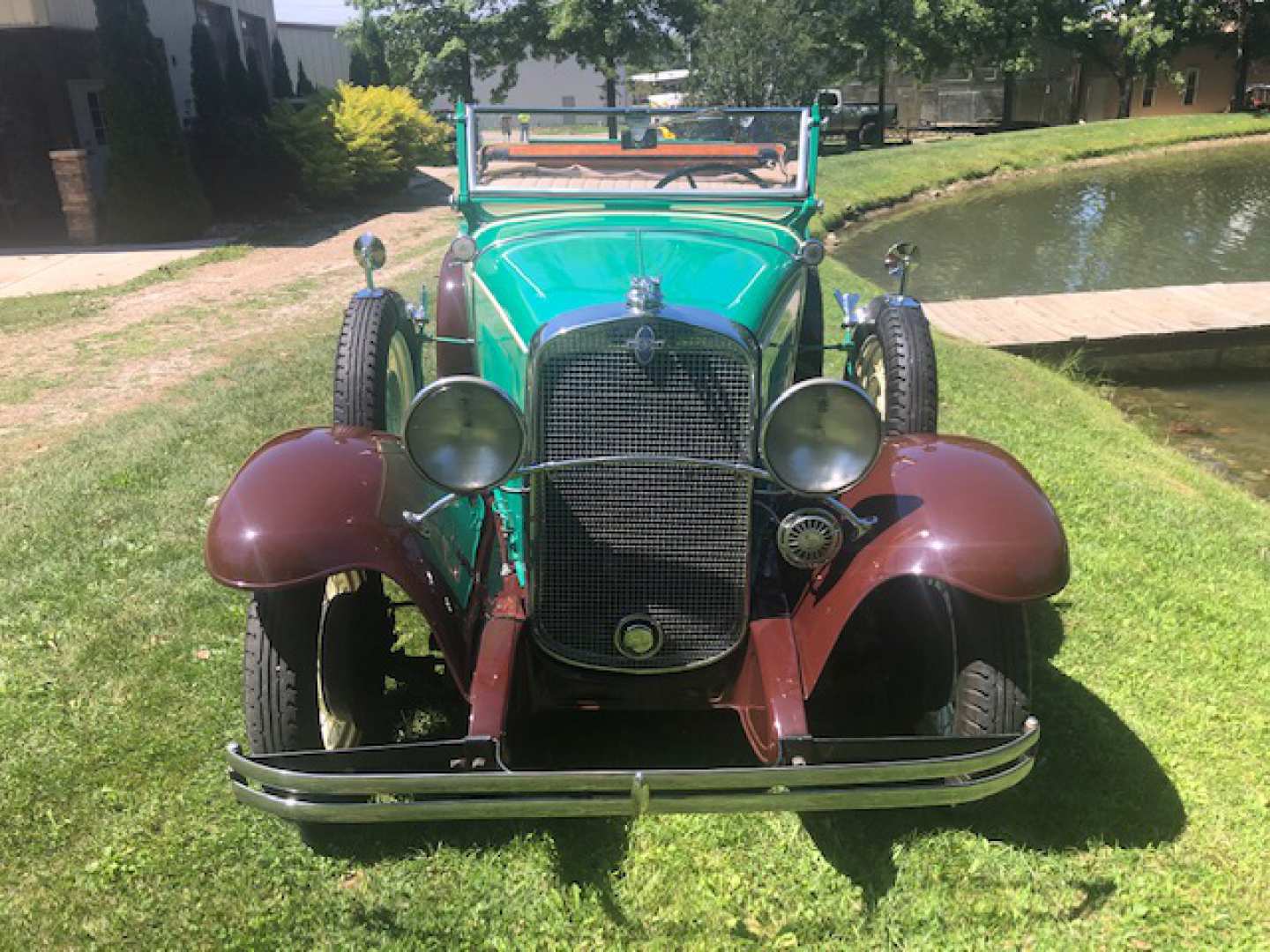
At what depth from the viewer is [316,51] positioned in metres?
24.6

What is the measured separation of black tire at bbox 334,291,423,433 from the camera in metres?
3.54

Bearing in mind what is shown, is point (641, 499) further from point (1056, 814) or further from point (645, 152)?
point (645, 152)

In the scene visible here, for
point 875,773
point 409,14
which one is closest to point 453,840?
point 875,773

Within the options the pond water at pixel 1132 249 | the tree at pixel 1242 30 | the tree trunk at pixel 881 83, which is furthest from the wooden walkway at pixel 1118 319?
the tree at pixel 1242 30

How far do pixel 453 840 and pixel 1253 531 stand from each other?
393 cm

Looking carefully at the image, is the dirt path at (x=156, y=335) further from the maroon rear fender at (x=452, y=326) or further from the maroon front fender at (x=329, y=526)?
the maroon front fender at (x=329, y=526)

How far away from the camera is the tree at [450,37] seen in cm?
2381

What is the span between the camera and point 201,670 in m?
3.17

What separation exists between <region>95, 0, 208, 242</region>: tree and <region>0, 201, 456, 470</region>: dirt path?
5.45 ft

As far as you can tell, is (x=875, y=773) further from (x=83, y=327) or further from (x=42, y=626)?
(x=83, y=327)

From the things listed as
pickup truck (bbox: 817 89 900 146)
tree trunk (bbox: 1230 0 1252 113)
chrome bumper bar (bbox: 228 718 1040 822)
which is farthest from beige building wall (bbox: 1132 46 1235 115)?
chrome bumper bar (bbox: 228 718 1040 822)

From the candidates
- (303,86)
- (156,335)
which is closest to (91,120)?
(156,335)

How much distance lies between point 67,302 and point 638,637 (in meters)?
8.23

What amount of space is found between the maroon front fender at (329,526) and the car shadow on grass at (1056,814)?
1.10 metres
